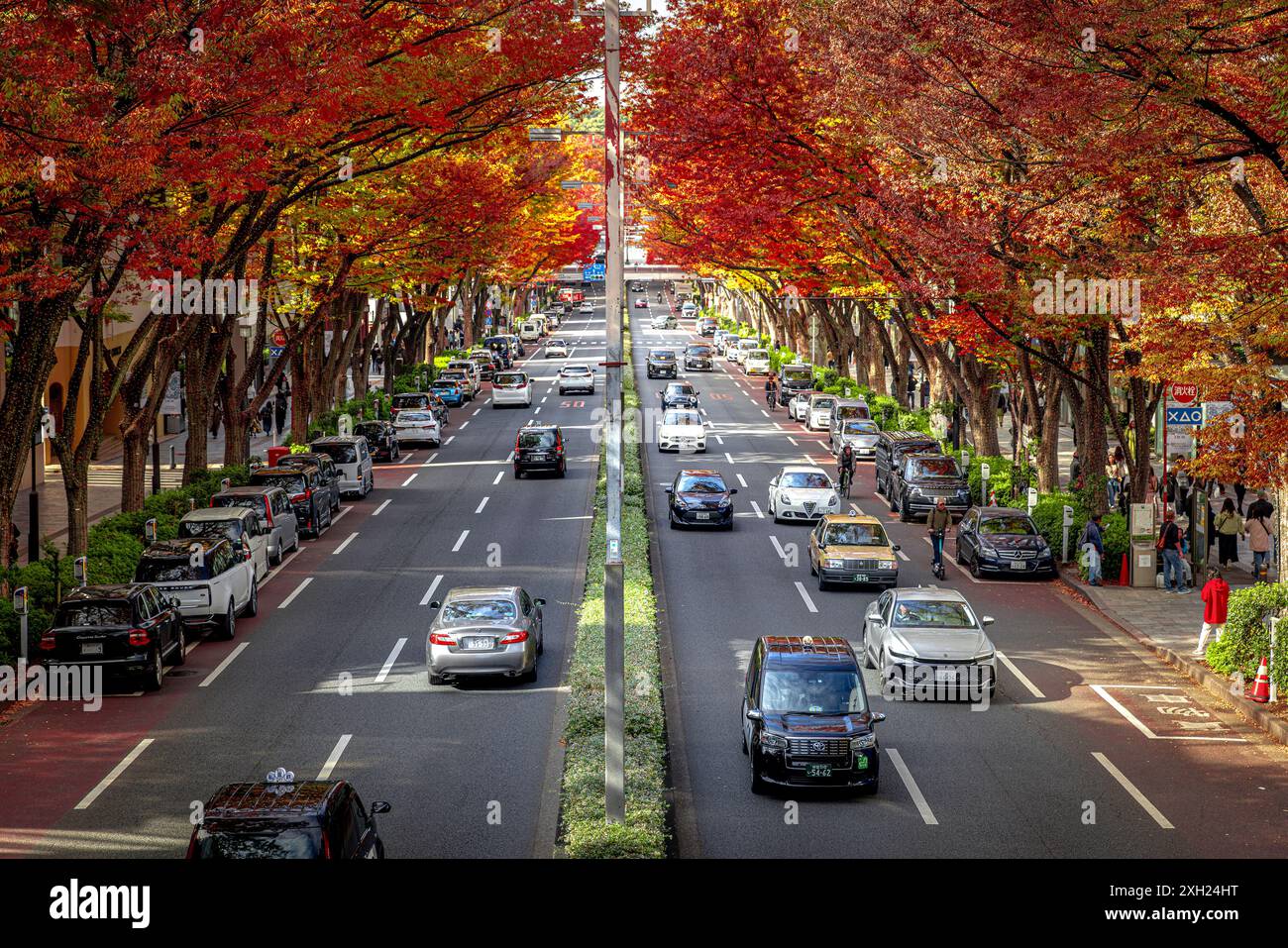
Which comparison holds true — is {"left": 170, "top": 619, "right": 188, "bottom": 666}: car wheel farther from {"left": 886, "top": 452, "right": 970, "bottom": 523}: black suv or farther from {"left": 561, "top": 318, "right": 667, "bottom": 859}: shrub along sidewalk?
{"left": 886, "top": 452, "right": 970, "bottom": 523}: black suv

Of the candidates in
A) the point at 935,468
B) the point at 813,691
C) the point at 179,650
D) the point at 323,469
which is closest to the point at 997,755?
the point at 813,691

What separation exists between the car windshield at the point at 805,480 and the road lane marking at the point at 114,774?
2265cm

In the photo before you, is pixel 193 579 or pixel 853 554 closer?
pixel 193 579

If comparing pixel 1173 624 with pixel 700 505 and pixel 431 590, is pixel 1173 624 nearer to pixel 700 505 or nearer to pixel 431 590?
pixel 700 505

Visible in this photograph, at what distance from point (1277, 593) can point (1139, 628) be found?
4.85 metres

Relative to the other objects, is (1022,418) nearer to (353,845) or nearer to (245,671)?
(245,671)

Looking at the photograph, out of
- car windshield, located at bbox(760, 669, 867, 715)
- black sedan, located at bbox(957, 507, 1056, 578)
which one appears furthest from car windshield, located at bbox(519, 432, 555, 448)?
car windshield, located at bbox(760, 669, 867, 715)

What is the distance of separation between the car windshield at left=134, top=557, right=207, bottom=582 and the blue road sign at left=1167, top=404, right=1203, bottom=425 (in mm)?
19771

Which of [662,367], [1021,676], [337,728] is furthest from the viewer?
[662,367]

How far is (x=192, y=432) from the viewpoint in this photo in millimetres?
37594

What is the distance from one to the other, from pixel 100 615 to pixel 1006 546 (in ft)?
62.6

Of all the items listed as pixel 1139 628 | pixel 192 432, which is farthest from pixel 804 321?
pixel 1139 628

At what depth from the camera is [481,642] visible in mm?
23172

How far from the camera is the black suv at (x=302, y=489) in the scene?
123ft
